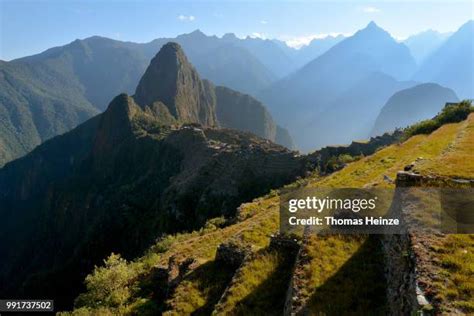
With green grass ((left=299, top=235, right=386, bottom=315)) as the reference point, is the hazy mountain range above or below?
above

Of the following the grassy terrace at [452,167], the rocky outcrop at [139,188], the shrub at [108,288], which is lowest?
the shrub at [108,288]

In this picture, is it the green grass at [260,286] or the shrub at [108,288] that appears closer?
the green grass at [260,286]

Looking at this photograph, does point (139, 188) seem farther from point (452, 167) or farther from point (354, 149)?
point (452, 167)

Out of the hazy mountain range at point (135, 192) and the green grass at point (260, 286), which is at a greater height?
the hazy mountain range at point (135, 192)

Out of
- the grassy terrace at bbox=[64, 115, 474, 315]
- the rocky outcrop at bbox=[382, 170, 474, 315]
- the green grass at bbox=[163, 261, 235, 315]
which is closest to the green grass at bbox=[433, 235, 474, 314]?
the grassy terrace at bbox=[64, 115, 474, 315]

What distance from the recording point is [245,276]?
15.7 m

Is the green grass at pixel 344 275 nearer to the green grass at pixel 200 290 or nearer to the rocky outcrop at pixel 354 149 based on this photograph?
the green grass at pixel 200 290

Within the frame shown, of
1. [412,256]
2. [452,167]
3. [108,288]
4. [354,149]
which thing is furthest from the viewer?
[354,149]

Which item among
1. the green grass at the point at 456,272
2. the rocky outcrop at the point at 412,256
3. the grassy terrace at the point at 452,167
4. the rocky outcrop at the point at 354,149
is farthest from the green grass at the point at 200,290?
the rocky outcrop at the point at 354,149

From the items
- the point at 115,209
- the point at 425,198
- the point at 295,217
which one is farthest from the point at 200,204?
the point at 425,198

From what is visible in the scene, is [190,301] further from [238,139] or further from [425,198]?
[238,139]

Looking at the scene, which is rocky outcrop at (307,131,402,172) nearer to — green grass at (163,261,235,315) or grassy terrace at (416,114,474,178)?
grassy terrace at (416,114,474,178)

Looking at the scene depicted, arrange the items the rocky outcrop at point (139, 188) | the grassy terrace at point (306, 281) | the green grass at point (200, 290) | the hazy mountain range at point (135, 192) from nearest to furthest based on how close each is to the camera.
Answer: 1. the grassy terrace at point (306, 281)
2. the green grass at point (200, 290)
3. the rocky outcrop at point (139, 188)
4. the hazy mountain range at point (135, 192)

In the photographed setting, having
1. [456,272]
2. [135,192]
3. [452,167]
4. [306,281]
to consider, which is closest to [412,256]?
[456,272]
